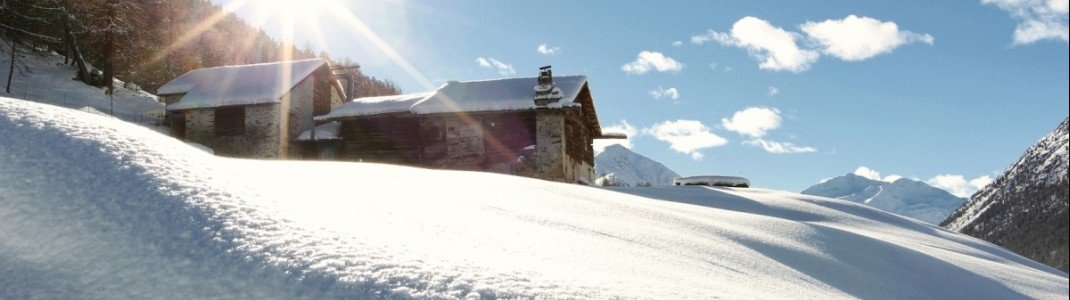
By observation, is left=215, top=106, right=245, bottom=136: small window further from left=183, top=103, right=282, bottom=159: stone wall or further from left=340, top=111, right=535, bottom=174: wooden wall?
left=340, top=111, right=535, bottom=174: wooden wall

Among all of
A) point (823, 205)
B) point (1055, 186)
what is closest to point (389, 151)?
point (823, 205)

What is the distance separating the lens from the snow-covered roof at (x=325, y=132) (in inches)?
926

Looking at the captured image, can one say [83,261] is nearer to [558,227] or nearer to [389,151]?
[558,227]

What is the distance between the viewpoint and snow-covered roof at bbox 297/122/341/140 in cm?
2352

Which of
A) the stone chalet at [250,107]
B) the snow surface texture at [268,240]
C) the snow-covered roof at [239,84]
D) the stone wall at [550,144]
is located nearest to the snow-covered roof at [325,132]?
the stone chalet at [250,107]

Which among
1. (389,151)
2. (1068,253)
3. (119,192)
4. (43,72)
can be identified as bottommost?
(1068,253)

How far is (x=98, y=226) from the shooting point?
2053mm

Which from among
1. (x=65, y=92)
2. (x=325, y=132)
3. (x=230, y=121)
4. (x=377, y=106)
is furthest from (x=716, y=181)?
(x=65, y=92)

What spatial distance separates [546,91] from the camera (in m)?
20.8

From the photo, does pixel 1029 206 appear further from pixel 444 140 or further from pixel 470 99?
pixel 444 140

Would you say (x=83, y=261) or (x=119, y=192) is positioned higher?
(x=119, y=192)

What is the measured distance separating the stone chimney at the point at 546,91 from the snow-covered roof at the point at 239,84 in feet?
32.2

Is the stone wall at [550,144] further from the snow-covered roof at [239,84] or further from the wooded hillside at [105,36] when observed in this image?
the wooded hillside at [105,36]

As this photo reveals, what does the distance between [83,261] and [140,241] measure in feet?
0.51
